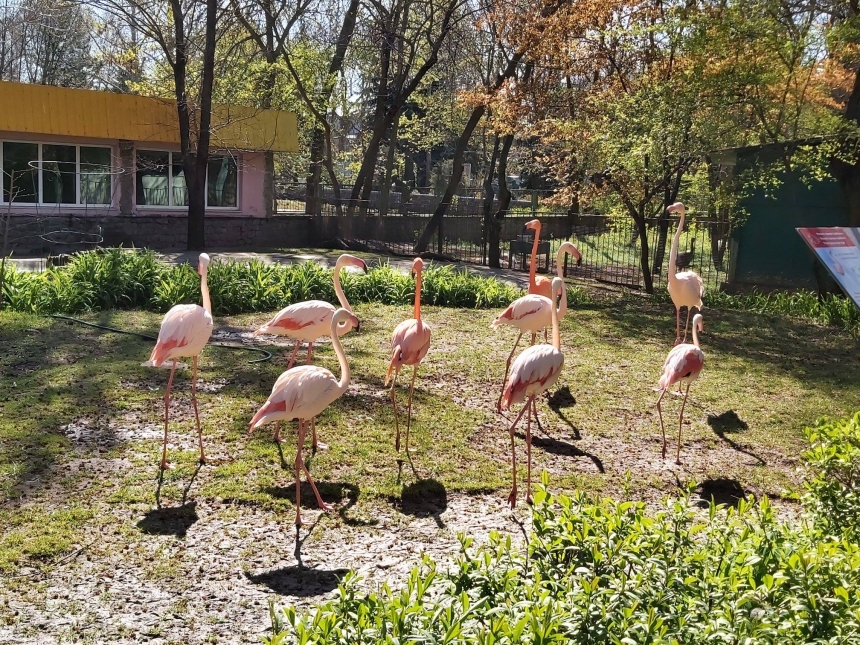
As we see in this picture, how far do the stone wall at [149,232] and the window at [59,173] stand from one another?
1.04 metres

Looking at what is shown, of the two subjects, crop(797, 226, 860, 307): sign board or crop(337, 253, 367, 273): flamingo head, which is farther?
crop(797, 226, 860, 307): sign board

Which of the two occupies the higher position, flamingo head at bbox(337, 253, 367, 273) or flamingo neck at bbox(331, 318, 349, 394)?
flamingo head at bbox(337, 253, 367, 273)

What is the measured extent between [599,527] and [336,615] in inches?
46.9

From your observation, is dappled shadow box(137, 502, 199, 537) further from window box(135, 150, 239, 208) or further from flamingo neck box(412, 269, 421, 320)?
window box(135, 150, 239, 208)

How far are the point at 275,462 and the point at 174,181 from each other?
60.6 ft

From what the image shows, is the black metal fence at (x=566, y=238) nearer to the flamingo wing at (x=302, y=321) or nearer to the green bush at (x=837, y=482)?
the flamingo wing at (x=302, y=321)

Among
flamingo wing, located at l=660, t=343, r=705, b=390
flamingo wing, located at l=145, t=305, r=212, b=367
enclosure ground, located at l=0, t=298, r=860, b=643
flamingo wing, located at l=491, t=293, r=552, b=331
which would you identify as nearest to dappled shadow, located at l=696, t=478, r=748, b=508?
enclosure ground, located at l=0, t=298, r=860, b=643

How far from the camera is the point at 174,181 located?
891 inches

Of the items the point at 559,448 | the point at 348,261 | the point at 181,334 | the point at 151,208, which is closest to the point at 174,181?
the point at 151,208

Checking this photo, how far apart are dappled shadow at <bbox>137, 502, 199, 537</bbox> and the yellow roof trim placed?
15576 millimetres

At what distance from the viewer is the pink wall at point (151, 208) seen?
65.9 ft

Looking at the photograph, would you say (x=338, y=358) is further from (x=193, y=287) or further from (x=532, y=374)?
(x=193, y=287)

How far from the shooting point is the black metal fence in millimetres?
17375

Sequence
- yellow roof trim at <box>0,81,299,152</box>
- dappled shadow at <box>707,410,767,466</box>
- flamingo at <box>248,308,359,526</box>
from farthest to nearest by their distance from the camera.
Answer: yellow roof trim at <box>0,81,299,152</box> → dappled shadow at <box>707,410,767,466</box> → flamingo at <box>248,308,359,526</box>
